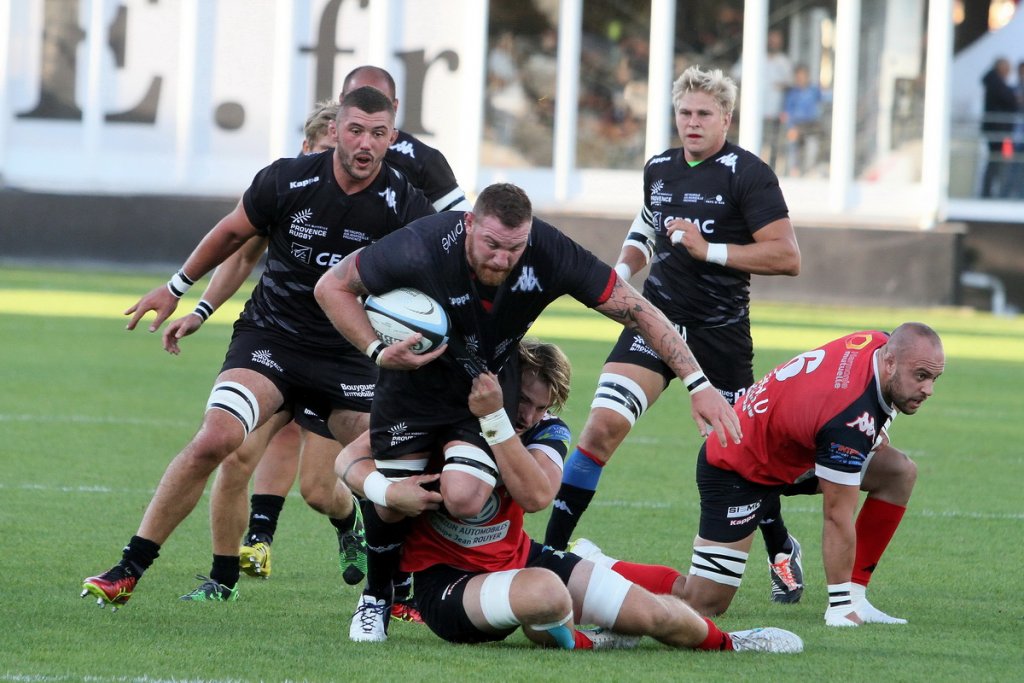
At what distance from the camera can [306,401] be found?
7180 millimetres

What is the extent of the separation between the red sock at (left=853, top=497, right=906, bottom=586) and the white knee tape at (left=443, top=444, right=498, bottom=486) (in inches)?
75.6

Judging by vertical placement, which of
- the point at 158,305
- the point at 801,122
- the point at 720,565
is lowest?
the point at 720,565

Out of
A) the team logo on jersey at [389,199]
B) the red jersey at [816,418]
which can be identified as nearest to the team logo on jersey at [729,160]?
the red jersey at [816,418]

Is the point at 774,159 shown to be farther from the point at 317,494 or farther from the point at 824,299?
the point at 317,494

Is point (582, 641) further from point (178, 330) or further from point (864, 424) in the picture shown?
point (178, 330)

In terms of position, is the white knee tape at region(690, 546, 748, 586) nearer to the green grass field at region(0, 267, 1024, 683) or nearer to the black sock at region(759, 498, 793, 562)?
the green grass field at region(0, 267, 1024, 683)

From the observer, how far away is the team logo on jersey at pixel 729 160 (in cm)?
802

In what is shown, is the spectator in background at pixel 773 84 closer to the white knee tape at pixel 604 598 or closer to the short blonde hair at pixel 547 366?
the short blonde hair at pixel 547 366

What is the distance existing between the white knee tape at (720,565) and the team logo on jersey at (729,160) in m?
2.11

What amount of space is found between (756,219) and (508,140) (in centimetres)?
2313

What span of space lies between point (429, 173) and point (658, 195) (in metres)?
1.17

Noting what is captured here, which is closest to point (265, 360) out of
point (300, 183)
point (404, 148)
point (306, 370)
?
point (306, 370)

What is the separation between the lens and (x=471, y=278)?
5773 millimetres

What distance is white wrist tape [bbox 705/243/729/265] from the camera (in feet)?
25.3
